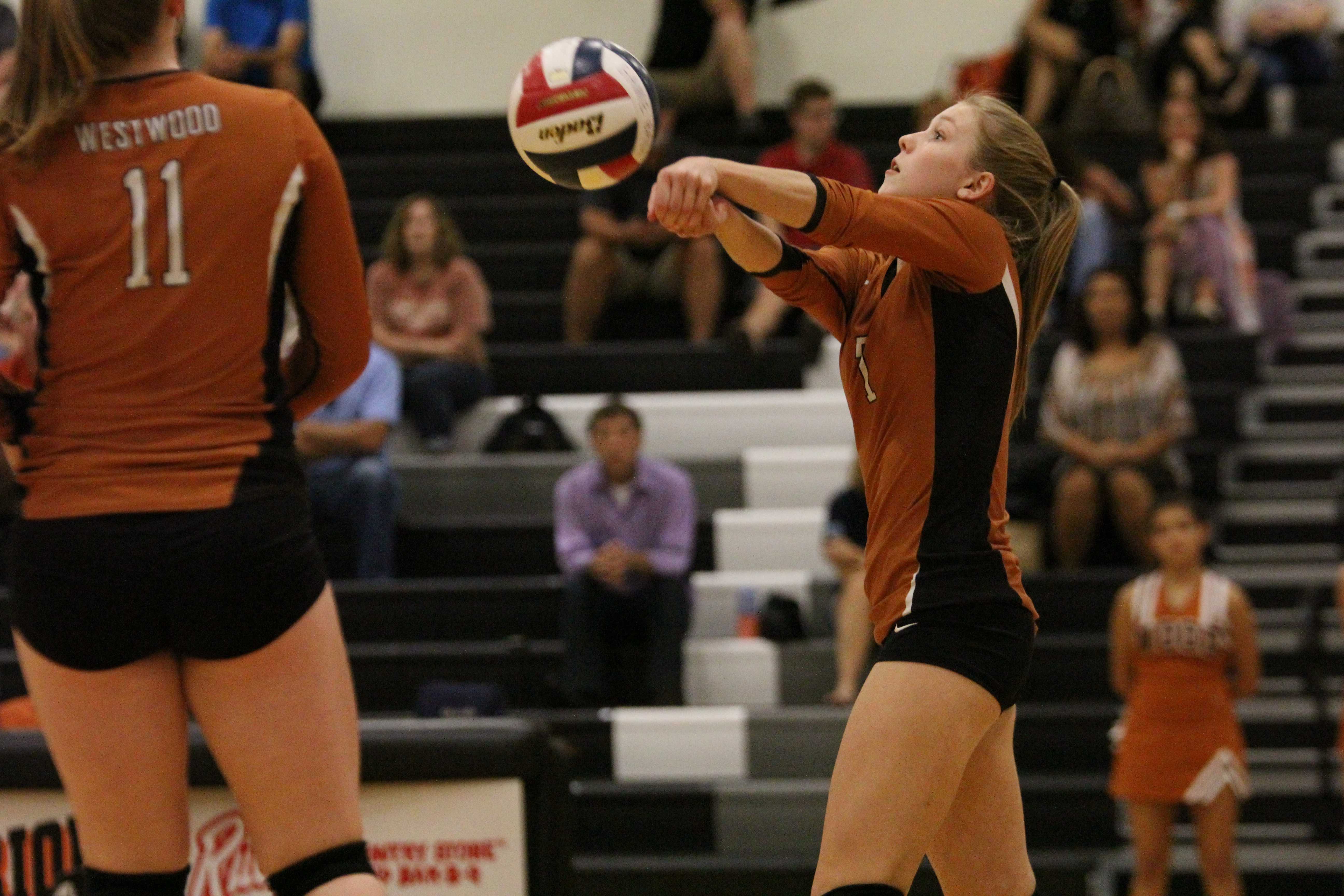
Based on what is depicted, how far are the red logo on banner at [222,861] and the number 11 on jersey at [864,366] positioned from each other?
2.00m

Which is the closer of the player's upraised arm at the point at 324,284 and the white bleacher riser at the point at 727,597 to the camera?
the player's upraised arm at the point at 324,284

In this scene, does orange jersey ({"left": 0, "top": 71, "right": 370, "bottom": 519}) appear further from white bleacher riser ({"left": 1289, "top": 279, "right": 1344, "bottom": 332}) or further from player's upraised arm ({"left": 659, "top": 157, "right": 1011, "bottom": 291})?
white bleacher riser ({"left": 1289, "top": 279, "right": 1344, "bottom": 332})

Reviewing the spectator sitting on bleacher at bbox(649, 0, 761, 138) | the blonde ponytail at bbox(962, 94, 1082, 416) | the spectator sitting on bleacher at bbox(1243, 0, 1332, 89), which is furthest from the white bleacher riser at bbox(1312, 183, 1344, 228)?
the blonde ponytail at bbox(962, 94, 1082, 416)

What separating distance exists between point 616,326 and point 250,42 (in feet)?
9.87

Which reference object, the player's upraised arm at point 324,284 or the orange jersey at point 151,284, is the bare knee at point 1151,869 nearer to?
the player's upraised arm at point 324,284

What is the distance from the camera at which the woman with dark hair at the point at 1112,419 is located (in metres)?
6.91

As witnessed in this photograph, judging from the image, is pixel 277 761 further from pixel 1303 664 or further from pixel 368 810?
pixel 1303 664

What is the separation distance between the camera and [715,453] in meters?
8.02

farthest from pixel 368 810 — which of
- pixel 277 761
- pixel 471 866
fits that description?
pixel 277 761

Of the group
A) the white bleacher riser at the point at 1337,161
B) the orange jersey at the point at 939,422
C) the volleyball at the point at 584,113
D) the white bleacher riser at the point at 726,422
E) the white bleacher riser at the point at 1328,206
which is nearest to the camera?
the volleyball at the point at 584,113

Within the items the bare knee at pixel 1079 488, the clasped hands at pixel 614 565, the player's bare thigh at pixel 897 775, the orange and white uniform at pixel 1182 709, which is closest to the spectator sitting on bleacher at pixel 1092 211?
the bare knee at pixel 1079 488

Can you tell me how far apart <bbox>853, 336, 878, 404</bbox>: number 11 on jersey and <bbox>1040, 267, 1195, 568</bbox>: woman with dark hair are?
4.25 metres

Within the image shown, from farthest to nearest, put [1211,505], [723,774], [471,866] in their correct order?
[1211,505] → [723,774] → [471,866]

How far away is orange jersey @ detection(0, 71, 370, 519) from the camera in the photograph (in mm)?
2359
